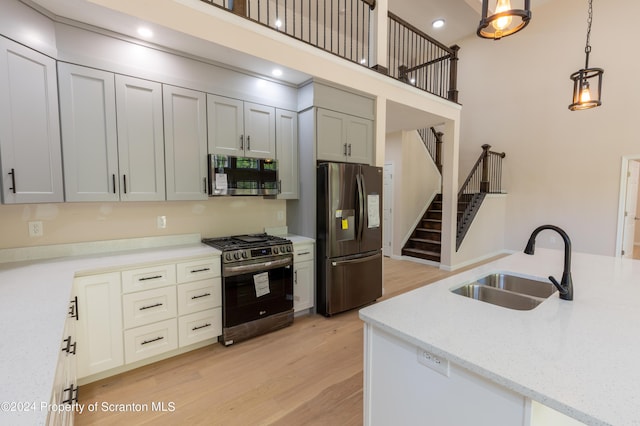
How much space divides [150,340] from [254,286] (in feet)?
3.03

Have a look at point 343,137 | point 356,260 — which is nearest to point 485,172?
point 343,137

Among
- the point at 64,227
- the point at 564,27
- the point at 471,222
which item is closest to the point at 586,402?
the point at 64,227

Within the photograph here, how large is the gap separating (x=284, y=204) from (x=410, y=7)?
5.10 m

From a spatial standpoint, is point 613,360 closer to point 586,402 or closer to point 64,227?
point 586,402

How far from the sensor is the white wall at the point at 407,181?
5996 mm

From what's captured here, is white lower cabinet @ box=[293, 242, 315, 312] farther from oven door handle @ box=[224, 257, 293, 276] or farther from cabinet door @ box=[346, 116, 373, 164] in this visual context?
cabinet door @ box=[346, 116, 373, 164]

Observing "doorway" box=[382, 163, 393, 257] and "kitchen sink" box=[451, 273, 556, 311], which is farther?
"doorway" box=[382, 163, 393, 257]

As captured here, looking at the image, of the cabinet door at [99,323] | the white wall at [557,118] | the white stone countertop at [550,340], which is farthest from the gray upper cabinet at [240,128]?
the white wall at [557,118]

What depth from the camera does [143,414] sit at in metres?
1.94

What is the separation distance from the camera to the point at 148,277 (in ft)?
7.66

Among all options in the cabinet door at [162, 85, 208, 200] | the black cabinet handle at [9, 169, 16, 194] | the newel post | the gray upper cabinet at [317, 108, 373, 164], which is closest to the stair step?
the newel post

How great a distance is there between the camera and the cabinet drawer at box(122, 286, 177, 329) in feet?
7.47

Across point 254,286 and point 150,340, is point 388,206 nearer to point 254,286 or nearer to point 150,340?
point 254,286

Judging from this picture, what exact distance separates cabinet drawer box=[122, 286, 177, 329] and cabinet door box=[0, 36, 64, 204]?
2.99ft
